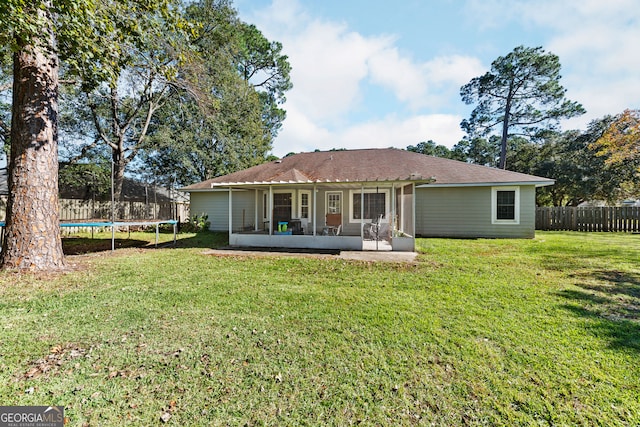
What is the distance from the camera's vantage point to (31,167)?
18.5ft

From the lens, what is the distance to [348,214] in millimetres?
12789

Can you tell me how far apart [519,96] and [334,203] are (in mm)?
22145

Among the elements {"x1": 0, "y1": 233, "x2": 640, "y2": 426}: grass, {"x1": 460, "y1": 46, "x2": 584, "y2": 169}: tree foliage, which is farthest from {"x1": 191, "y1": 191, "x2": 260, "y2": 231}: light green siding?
{"x1": 460, "y1": 46, "x2": 584, "y2": 169}: tree foliage

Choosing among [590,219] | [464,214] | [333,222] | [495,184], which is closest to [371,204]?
[333,222]

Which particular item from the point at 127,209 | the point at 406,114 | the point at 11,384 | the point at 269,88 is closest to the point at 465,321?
the point at 11,384

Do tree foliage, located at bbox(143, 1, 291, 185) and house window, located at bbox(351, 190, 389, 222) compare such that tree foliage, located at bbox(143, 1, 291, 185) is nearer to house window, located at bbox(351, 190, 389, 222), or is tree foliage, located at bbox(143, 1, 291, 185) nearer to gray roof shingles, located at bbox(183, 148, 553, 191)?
gray roof shingles, located at bbox(183, 148, 553, 191)

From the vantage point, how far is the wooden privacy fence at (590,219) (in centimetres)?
1412

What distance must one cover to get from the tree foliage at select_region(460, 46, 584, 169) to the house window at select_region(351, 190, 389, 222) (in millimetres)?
17356

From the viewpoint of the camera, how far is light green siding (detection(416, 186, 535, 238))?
11.7m

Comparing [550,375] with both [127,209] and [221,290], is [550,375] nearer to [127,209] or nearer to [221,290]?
[221,290]

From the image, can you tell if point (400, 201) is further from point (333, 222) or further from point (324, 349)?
point (324, 349)

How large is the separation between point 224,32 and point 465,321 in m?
23.6

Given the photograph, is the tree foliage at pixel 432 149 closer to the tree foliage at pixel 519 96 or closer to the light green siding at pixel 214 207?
the tree foliage at pixel 519 96

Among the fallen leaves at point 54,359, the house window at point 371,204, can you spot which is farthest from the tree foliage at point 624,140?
the fallen leaves at point 54,359
